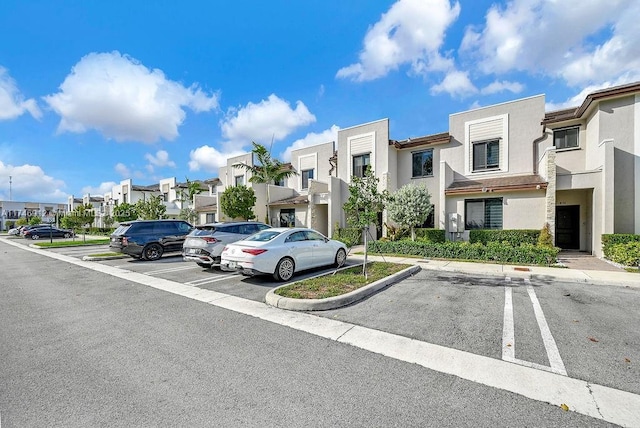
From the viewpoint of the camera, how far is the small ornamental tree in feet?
47.4

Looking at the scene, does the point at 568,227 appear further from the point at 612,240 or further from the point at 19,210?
A: the point at 19,210

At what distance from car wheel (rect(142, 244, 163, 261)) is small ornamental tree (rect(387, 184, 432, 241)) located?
463 inches

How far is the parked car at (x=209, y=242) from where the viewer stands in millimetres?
10180

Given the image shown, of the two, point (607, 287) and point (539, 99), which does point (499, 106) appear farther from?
point (607, 287)

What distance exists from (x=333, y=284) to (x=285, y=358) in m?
3.57

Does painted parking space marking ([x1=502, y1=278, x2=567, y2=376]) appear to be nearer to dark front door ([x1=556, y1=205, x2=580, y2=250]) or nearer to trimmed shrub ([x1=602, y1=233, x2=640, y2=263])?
trimmed shrub ([x1=602, y1=233, x2=640, y2=263])

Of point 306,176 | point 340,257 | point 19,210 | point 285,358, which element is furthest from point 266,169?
point 19,210

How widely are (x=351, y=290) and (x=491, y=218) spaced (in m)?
12.4

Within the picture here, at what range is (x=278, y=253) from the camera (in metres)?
8.21

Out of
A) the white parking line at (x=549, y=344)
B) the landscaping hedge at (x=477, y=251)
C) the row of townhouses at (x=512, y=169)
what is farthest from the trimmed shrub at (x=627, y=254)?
the white parking line at (x=549, y=344)

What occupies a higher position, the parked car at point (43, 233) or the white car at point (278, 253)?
the white car at point (278, 253)

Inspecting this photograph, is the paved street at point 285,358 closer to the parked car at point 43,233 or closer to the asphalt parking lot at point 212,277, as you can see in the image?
the asphalt parking lot at point 212,277

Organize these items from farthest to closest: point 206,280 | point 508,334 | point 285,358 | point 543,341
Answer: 1. point 206,280
2. point 508,334
3. point 543,341
4. point 285,358

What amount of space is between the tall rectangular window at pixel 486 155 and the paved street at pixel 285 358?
35.6 ft
